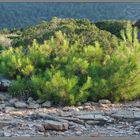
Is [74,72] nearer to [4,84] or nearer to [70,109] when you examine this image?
[70,109]

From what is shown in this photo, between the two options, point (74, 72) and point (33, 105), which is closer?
point (33, 105)

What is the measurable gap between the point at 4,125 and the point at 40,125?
0.31 m

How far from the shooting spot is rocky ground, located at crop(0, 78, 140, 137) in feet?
14.9

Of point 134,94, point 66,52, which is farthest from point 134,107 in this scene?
point 66,52

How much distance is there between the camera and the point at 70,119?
15.7ft

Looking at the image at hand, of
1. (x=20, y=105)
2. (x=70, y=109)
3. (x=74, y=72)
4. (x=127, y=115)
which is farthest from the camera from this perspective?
(x=74, y=72)

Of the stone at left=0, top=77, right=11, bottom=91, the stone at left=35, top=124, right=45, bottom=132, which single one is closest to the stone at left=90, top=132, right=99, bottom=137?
the stone at left=35, top=124, right=45, bottom=132

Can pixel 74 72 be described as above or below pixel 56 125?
above

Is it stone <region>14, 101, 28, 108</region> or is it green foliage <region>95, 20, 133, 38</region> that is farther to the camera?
green foliage <region>95, 20, 133, 38</region>

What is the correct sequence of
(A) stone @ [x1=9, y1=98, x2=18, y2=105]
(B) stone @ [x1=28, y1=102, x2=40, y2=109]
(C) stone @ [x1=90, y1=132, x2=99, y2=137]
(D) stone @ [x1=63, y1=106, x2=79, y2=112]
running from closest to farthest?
(C) stone @ [x1=90, y1=132, x2=99, y2=137] → (D) stone @ [x1=63, y1=106, x2=79, y2=112] → (B) stone @ [x1=28, y1=102, x2=40, y2=109] → (A) stone @ [x1=9, y1=98, x2=18, y2=105]

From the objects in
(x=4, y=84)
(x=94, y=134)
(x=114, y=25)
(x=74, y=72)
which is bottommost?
(x=94, y=134)

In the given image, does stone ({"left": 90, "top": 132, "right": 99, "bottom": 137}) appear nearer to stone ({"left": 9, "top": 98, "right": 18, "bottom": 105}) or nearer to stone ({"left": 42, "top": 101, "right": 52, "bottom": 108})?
stone ({"left": 42, "top": 101, "right": 52, "bottom": 108})

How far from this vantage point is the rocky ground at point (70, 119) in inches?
178

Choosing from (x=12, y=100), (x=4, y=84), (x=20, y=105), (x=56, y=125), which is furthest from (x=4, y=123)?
(x=4, y=84)
